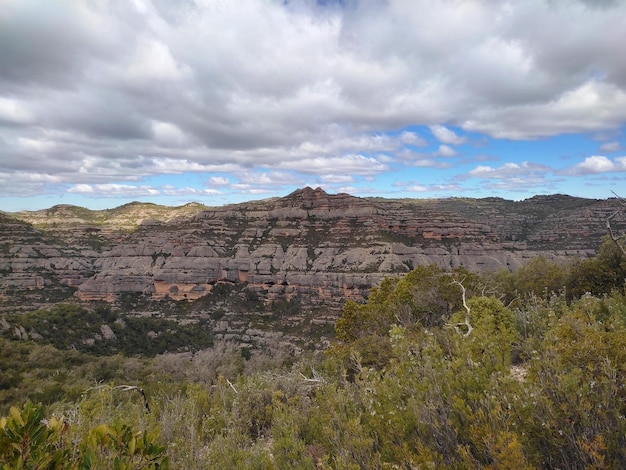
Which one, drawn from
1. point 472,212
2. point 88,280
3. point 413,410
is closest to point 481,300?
point 413,410

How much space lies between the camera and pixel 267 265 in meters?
86.1

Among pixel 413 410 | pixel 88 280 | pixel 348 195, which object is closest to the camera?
pixel 413 410

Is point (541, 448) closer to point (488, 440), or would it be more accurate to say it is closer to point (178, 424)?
point (488, 440)

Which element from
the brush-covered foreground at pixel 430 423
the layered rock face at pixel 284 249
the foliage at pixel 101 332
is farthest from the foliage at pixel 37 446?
the layered rock face at pixel 284 249

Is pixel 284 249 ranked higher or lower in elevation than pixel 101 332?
higher

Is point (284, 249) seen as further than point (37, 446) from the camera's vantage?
Yes

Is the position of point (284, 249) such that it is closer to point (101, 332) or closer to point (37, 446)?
point (101, 332)

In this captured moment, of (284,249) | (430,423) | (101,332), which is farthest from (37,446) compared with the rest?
(284,249)

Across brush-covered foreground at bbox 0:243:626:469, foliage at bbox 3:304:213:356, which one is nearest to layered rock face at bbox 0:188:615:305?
foliage at bbox 3:304:213:356

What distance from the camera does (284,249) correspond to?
89.7 meters

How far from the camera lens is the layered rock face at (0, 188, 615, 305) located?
78562mm

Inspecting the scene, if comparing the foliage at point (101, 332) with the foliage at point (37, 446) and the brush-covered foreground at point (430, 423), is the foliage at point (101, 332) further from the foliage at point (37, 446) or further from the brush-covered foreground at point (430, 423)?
the foliage at point (37, 446)

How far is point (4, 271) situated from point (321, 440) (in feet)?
323

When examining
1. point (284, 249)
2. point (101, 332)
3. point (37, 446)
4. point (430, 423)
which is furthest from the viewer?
point (284, 249)
